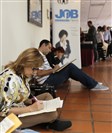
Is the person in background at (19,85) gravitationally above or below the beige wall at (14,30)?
below

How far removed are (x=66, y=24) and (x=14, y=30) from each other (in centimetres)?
295

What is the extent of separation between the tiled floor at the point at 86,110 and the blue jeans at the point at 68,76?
6.7 inches

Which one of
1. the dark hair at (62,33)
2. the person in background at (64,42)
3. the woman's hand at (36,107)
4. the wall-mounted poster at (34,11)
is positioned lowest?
the woman's hand at (36,107)

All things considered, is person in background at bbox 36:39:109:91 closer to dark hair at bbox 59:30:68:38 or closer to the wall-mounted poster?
the wall-mounted poster

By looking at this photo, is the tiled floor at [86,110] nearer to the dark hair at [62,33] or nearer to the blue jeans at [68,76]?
the blue jeans at [68,76]

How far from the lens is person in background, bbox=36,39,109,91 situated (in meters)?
3.60

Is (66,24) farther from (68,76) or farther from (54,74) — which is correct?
(54,74)

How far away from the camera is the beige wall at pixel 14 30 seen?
123 inches

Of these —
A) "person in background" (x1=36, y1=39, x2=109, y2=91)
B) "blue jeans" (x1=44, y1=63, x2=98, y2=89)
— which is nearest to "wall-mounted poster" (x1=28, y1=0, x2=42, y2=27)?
"person in background" (x1=36, y1=39, x2=109, y2=91)

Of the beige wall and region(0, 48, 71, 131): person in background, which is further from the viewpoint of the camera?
the beige wall

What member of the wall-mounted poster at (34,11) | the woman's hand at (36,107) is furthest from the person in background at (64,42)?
the woman's hand at (36,107)

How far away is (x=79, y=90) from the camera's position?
441 cm

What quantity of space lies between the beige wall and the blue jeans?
0.59 metres

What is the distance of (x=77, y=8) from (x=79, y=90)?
2.67 m
